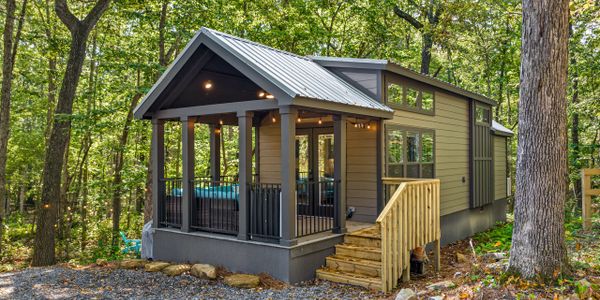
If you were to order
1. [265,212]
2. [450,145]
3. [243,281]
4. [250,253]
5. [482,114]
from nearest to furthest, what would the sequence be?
[243,281], [265,212], [250,253], [450,145], [482,114]

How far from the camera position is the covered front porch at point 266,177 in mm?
6605

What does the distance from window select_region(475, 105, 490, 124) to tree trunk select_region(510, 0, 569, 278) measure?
28.0 ft

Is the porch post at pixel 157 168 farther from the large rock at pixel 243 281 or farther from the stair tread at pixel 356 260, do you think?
the stair tread at pixel 356 260

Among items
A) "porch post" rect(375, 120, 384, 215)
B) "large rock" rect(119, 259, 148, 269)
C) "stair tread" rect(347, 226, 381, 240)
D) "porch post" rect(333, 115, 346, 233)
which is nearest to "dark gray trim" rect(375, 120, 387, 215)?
"porch post" rect(375, 120, 384, 215)

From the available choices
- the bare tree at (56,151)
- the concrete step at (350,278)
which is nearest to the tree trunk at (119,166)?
the bare tree at (56,151)

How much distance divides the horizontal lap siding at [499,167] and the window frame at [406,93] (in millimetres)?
5587

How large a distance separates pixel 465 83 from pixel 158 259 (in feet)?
69.1

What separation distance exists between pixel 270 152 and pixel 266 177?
0.69 metres

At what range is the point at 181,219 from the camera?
8.40 metres

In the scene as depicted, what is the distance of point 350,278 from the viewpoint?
6500 mm

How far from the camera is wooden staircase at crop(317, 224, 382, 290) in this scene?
21.2 feet

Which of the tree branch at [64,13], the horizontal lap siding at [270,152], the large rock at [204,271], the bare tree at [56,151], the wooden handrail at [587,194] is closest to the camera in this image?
the large rock at [204,271]

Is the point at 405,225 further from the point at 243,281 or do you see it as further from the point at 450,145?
the point at 450,145

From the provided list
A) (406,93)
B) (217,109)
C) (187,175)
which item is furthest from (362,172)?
(187,175)
